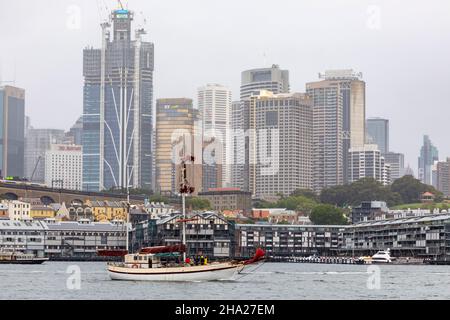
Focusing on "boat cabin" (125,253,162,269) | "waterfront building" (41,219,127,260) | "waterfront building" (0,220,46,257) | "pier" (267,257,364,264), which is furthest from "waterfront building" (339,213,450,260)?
"boat cabin" (125,253,162,269)

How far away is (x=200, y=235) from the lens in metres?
144

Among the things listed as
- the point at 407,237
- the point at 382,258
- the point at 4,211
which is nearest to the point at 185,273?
the point at 382,258

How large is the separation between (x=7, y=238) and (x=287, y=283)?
94127mm

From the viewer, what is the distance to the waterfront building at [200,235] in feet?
464

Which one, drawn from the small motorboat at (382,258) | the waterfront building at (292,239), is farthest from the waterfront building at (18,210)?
the small motorboat at (382,258)

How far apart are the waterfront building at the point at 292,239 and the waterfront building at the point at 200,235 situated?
2754cm

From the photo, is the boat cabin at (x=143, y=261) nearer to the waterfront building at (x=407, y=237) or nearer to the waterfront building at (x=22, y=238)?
the waterfront building at (x=407, y=237)

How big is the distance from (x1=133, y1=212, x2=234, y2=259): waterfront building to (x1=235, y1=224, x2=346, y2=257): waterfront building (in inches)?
1084

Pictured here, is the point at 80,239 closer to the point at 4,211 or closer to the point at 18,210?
the point at 4,211
